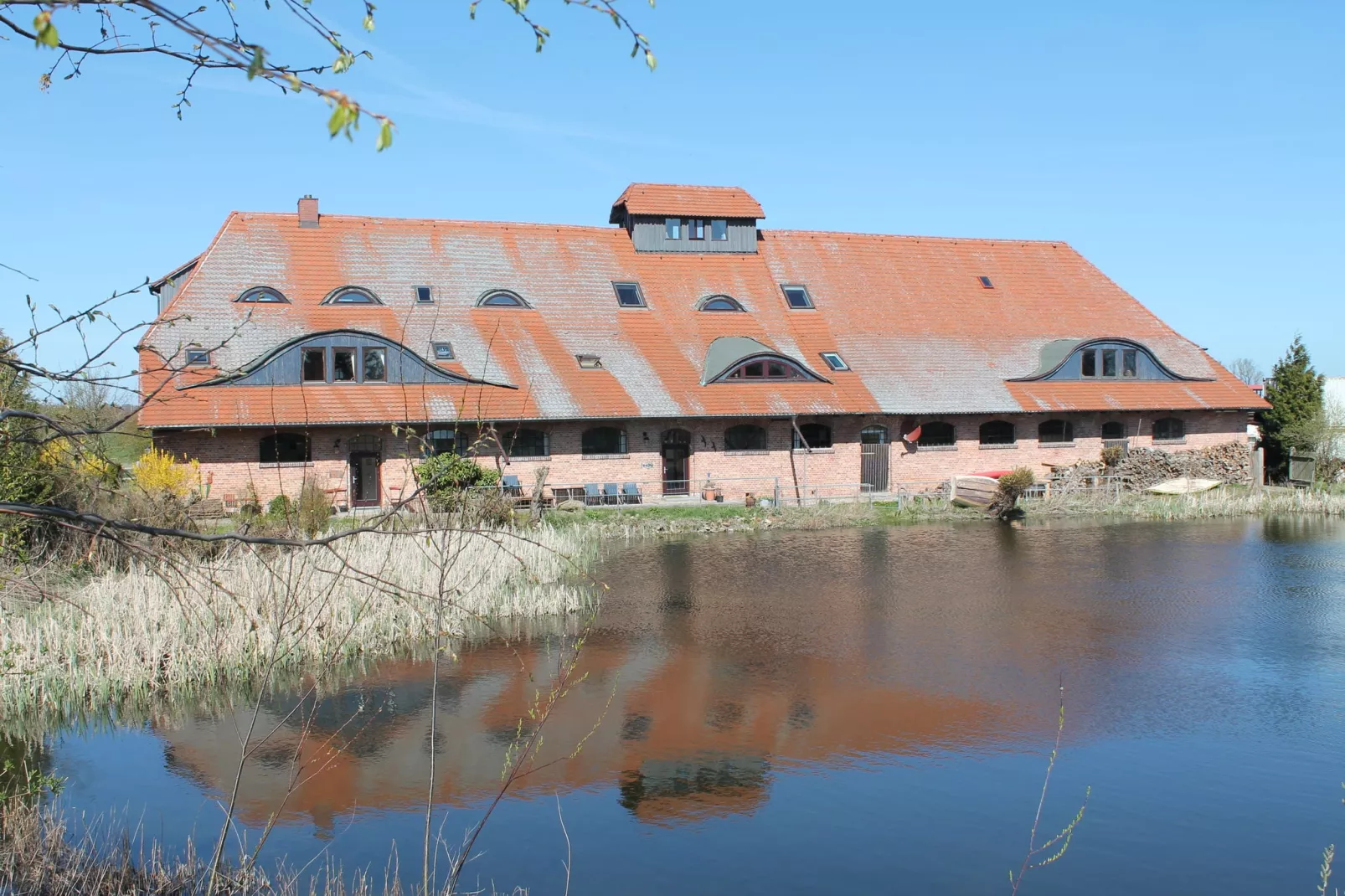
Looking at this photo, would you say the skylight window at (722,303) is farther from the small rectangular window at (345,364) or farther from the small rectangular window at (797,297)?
the small rectangular window at (345,364)

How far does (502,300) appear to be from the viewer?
32.0 m

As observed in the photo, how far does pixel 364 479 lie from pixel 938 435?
16.0 meters

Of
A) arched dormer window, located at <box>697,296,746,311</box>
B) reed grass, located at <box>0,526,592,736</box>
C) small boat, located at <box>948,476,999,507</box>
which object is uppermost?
arched dormer window, located at <box>697,296,746,311</box>

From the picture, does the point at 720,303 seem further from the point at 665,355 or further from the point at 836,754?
the point at 836,754

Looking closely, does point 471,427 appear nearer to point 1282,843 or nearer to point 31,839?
point 31,839

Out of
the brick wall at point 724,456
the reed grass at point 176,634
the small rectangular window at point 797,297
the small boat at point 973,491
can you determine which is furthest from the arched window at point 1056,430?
the reed grass at point 176,634

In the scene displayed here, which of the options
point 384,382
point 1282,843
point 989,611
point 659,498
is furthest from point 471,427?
point 1282,843

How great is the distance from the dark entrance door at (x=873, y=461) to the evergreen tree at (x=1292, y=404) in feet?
43.6

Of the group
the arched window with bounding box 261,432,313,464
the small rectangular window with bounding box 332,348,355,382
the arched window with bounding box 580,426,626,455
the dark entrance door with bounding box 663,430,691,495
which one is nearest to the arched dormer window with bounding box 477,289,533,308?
the small rectangular window with bounding box 332,348,355,382

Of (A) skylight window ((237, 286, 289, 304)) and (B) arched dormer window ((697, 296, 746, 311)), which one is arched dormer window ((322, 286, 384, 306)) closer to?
(A) skylight window ((237, 286, 289, 304))

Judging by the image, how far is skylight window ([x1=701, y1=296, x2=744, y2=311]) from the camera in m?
33.6

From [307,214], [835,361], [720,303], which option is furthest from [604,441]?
[307,214]

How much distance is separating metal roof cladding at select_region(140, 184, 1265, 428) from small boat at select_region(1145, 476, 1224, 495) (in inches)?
99.5

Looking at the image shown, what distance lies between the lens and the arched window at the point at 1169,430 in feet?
112
